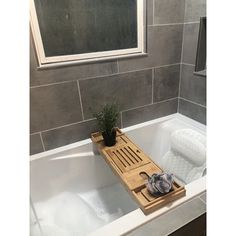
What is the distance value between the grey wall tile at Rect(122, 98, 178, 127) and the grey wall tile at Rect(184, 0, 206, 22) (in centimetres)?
65

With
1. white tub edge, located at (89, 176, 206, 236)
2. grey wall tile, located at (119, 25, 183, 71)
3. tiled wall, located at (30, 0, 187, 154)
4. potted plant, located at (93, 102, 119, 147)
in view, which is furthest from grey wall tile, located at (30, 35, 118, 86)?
white tub edge, located at (89, 176, 206, 236)

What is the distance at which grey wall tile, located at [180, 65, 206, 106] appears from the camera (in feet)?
4.95

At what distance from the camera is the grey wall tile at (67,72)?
46.3 inches

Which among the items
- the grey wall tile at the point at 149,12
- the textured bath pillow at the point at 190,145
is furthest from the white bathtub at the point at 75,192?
the grey wall tile at the point at 149,12

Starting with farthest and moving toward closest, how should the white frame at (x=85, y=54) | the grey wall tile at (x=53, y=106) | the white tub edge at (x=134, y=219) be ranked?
the grey wall tile at (x=53, y=106) → the white frame at (x=85, y=54) → the white tub edge at (x=134, y=219)

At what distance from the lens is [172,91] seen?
1707 millimetres

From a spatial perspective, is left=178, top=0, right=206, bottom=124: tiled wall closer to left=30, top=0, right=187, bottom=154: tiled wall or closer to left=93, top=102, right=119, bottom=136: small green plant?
left=30, top=0, right=187, bottom=154: tiled wall

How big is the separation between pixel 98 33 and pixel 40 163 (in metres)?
0.95

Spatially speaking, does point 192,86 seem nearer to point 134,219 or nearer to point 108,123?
point 108,123

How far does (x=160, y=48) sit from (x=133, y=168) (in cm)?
93

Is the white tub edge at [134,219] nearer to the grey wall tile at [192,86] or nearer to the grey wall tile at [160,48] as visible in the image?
the grey wall tile at [192,86]

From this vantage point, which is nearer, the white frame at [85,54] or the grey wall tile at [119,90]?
the white frame at [85,54]
